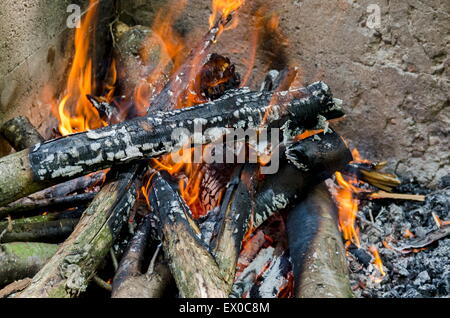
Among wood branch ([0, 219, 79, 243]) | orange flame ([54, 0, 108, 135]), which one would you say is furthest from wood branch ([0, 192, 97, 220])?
orange flame ([54, 0, 108, 135])

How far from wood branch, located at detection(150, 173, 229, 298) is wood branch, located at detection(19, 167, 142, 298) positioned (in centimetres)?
15

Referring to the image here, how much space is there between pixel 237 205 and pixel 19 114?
138 cm

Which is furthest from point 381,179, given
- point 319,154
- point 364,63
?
point 364,63

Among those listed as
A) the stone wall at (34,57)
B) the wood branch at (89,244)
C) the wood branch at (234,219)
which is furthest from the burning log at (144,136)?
the stone wall at (34,57)

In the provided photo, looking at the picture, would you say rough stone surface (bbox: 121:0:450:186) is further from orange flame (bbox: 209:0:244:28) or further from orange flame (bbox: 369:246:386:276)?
orange flame (bbox: 369:246:386:276)

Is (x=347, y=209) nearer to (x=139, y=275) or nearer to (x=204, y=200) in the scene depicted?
(x=204, y=200)

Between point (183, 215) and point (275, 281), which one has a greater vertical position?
point (183, 215)

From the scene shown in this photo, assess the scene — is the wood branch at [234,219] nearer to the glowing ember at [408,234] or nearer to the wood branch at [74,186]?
the wood branch at [74,186]

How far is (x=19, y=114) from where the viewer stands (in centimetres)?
285

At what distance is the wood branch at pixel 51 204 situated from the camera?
2457mm

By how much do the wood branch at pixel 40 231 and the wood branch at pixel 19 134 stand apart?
0.52 metres
